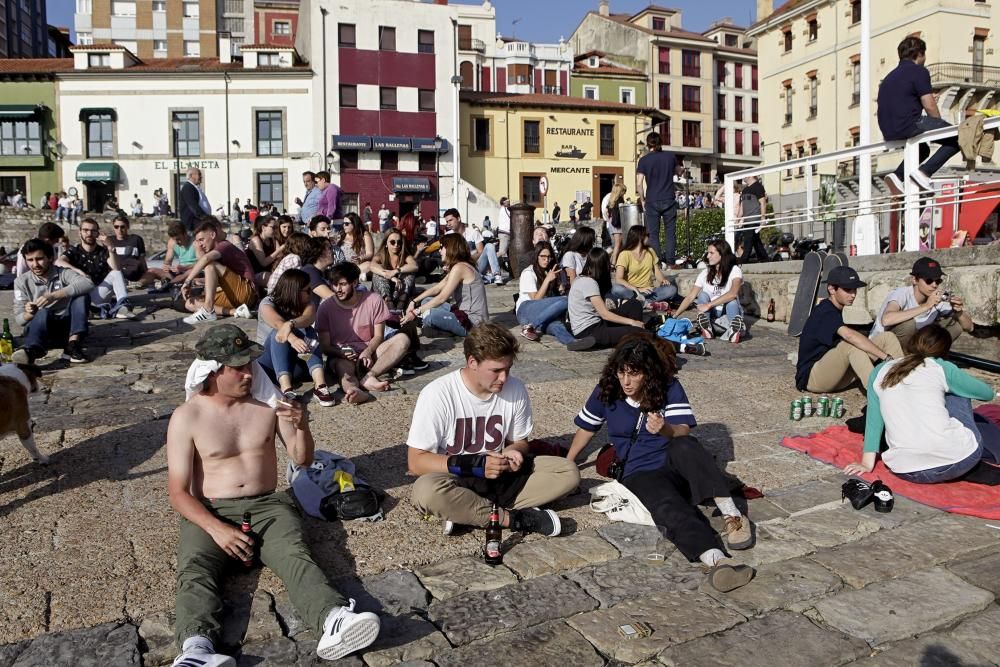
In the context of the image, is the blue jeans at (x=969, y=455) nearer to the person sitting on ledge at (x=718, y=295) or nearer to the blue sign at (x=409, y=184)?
the person sitting on ledge at (x=718, y=295)

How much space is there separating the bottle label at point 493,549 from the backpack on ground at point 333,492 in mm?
751

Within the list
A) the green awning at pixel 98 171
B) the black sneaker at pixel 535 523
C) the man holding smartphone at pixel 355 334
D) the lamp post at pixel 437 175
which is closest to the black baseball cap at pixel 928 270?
the man holding smartphone at pixel 355 334

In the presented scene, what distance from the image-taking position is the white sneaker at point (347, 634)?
123 inches

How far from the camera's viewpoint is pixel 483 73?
52.6m

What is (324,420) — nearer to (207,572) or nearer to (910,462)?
(207,572)

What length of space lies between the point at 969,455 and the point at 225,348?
13.5 ft

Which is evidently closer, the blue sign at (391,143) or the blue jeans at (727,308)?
the blue jeans at (727,308)

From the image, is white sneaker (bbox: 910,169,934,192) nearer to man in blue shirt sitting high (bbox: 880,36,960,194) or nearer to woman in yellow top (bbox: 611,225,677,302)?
man in blue shirt sitting high (bbox: 880,36,960,194)

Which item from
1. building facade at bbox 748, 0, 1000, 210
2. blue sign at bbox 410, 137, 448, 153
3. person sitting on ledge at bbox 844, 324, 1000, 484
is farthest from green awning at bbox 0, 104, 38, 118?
person sitting on ledge at bbox 844, 324, 1000, 484

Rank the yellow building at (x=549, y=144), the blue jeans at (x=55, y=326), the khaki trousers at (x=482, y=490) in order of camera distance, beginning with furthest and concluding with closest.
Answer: the yellow building at (x=549, y=144) → the blue jeans at (x=55, y=326) → the khaki trousers at (x=482, y=490)

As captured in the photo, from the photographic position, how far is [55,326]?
8.40m

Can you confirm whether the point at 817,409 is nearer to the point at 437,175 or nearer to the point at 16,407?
the point at 16,407

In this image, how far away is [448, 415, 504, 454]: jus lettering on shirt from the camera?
4570 millimetres

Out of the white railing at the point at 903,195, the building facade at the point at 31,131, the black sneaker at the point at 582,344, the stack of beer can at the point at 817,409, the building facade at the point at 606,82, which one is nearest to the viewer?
the stack of beer can at the point at 817,409
